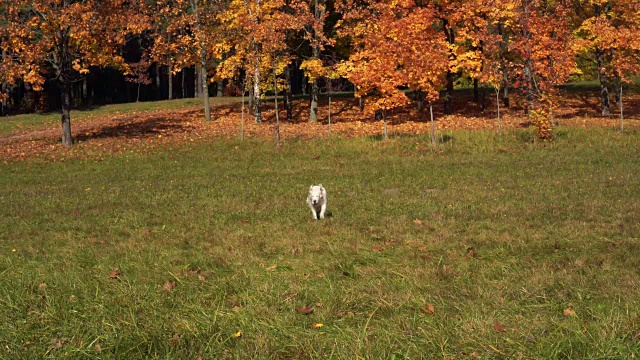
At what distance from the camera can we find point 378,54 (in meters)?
30.3

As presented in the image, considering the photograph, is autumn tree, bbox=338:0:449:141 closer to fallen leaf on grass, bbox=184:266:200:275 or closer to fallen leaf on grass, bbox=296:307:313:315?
fallen leaf on grass, bbox=184:266:200:275

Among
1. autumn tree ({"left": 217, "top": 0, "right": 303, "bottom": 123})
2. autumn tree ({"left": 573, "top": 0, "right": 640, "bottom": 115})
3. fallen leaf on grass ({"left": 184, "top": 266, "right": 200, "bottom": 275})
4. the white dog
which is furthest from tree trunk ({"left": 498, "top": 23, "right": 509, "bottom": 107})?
fallen leaf on grass ({"left": 184, "top": 266, "right": 200, "bottom": 275})

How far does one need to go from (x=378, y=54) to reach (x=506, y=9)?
36.5 feet

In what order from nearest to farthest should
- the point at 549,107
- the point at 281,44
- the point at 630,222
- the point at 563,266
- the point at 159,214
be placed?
1. the point at 563,266
2. the point at 630,222
3. the point at 159,214
4. the point at 549,107
5. the point at 281,44

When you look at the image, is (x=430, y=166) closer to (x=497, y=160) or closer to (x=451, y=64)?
(x=497, y=160)

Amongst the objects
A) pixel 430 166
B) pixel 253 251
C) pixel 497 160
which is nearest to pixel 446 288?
pixel 253 251

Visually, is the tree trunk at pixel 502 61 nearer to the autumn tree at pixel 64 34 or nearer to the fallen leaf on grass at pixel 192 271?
the autumn tree at pixel 64 34

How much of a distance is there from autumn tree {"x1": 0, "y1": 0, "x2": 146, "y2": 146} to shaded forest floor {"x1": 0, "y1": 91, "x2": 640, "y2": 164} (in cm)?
306

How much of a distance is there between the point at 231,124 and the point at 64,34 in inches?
481

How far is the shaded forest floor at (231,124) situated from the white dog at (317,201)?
18836 millimetres

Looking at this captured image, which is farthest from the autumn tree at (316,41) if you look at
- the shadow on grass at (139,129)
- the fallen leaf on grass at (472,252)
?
the fallen leaf on grass at (472,252)

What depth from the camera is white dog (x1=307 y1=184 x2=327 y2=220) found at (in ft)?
43.3

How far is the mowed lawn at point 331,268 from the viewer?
564 cm

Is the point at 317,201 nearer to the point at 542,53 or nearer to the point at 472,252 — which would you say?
the point at 472,252
